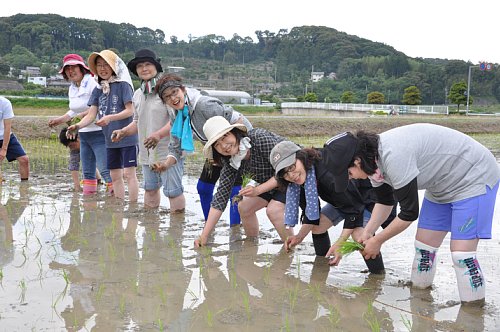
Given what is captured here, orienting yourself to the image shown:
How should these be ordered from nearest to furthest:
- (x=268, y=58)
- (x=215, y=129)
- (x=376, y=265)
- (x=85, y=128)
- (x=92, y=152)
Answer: (x=376, y=265) → (x=215, y=129) → (x=85, y=128) → (x=92, y=152) → (x=268, y=58)

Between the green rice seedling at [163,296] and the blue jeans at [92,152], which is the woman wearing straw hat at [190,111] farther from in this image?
the blue jeans at [92,152]

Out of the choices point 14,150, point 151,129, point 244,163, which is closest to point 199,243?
point 244,163

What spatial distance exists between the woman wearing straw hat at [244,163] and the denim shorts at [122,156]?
205cm

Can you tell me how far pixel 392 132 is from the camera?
3.36 meters

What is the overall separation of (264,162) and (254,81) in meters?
97.9

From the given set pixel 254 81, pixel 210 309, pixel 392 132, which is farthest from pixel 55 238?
pixel 254 81

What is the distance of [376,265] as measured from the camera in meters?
4.05

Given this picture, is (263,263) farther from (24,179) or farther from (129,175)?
(24,179)

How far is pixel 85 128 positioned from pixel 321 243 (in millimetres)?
3600

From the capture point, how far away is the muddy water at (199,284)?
10.3ft

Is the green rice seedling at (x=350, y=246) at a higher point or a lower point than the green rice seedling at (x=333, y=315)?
higher

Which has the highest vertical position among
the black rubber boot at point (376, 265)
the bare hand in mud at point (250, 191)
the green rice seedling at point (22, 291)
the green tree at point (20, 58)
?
the green tree at point (20, 58)

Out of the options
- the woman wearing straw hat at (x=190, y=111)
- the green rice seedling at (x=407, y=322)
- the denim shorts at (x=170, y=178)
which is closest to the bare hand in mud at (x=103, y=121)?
the denim shorts at (x=170, y=178)

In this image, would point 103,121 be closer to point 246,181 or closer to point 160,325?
point 246,181
